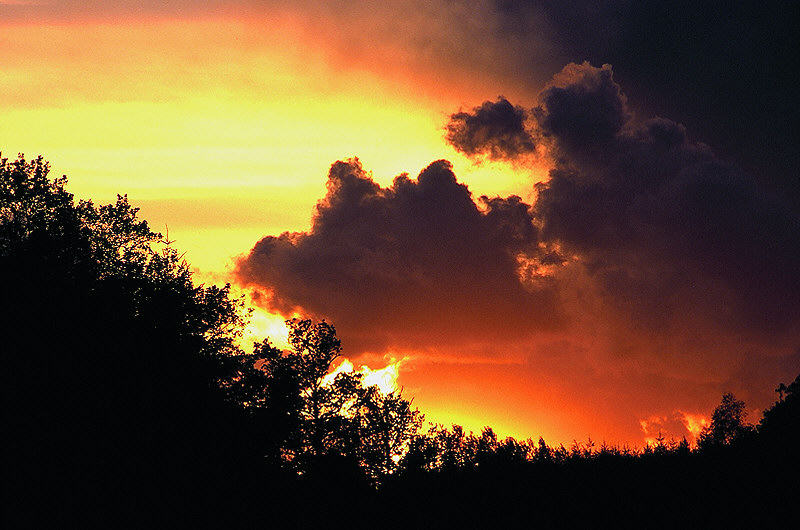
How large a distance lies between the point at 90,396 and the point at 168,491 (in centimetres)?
653

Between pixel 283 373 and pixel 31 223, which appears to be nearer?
pixel 31 223

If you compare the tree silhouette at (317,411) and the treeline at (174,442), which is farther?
the tree silhouette at (317,411)

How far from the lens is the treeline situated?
3809 centimetres

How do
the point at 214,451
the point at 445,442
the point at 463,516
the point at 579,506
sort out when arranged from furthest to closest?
the point at 445,442 < the point at 214,451 < the point at 463,516 < the point at 579,506

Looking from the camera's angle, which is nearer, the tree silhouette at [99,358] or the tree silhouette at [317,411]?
the tree silhouette at [99,358]

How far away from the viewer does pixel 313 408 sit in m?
76.9

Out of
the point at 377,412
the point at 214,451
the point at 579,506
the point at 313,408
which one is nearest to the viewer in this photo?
the point at 579,506

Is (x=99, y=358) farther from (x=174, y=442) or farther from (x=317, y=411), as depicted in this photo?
(x=317, y=411)

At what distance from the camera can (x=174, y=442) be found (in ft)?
150

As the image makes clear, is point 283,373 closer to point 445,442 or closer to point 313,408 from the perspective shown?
point 313,408

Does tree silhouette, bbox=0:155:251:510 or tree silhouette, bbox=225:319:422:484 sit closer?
tree silhouette, bbox=0:155:251:510

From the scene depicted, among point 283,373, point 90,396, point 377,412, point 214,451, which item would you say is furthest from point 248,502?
point 377,412

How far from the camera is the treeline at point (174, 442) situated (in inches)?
1500

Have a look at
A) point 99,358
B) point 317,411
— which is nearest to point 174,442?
point 99,358
